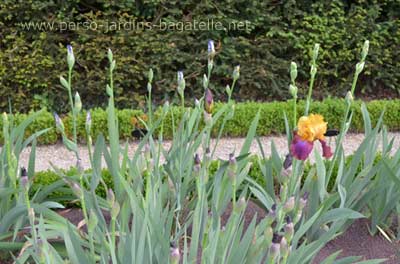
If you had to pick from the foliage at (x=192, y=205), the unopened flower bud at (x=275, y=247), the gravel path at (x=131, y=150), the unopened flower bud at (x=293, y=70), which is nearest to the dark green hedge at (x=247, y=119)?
the gravel path at (x=131, y=150)

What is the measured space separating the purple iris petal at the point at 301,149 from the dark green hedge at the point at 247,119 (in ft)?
12.4

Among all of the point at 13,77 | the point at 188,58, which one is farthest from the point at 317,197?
the point at 13,77

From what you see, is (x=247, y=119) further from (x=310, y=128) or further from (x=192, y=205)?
(x=310, y=128)

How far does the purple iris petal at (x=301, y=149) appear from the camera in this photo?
186cm

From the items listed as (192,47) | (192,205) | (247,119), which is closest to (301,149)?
(192,205)

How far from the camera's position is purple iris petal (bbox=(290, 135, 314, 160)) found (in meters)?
1.86

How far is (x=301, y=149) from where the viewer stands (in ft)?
6.11

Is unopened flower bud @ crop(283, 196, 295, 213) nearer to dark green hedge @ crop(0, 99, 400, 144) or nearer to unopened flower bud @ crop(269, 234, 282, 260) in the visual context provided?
unopened flower bud @ crop(269, 234, 282, 260)

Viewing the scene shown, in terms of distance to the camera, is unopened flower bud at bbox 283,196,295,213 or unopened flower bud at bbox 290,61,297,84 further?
unopened flower bud at bbox 290,61,297,84

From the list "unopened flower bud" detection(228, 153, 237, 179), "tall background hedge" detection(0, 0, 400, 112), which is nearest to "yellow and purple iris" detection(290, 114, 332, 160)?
"unopened flower bud" detection(228, 153, 237, 179)

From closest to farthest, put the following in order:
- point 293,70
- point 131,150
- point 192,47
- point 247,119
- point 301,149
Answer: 1. point 301,149
2. point 293,70
3. point 131,150
4. point 247,119
5. point 192,47

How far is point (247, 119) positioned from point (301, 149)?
13.3ft

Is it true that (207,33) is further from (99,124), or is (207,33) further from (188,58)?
(99,124)

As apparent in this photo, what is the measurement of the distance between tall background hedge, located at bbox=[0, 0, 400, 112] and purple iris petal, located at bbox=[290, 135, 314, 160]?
4.67 meters
